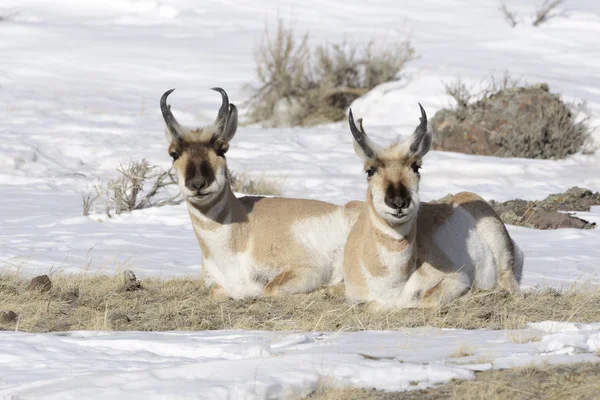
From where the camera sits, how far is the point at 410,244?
7.90 metres

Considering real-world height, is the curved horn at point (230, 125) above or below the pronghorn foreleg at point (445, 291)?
above

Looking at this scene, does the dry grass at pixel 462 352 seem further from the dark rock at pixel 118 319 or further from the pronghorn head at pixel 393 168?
the dark rock at pixel 118 319

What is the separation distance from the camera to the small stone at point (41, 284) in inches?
346

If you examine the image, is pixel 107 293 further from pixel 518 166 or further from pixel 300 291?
pixel 518 166

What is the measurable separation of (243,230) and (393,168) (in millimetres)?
1847

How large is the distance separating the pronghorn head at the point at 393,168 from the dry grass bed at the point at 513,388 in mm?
2183

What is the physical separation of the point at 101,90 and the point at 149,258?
46.4 ft

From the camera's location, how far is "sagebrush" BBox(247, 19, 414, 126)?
24.0 metres

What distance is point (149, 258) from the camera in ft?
37.0

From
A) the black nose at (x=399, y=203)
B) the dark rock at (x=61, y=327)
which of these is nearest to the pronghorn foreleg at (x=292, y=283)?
the black nose at (x=399, y=203)

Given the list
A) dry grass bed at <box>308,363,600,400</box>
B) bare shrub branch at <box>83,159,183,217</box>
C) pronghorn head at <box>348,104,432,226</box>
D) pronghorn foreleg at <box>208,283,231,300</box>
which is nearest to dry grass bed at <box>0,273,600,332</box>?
pronghorn foreleg at <box>208,283,231,300</box>

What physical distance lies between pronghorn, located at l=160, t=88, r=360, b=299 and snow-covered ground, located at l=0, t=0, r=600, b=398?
1577 mm

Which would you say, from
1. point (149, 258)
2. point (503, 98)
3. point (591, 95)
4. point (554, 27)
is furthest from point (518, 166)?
point (554, 27)

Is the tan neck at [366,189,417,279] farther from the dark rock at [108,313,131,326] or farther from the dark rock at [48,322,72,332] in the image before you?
the dark rock at [48,322,72,332]
